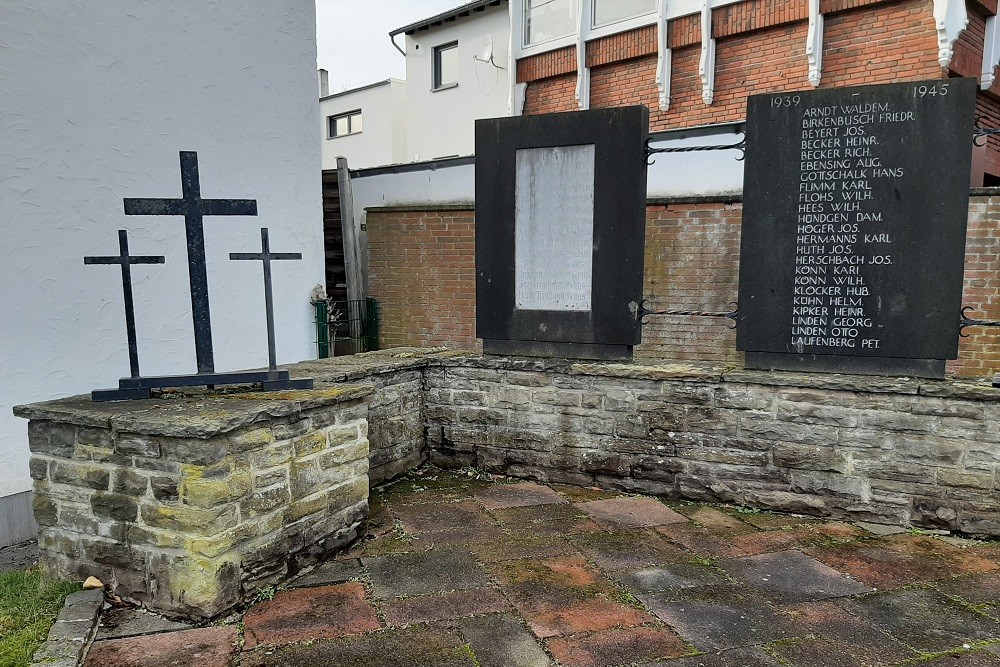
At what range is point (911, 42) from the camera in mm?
8039

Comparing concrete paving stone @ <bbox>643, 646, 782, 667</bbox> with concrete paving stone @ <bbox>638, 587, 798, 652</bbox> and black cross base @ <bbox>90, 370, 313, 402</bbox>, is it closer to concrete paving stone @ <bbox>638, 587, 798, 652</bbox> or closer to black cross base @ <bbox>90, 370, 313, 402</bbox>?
concrete paving stone @ <bbox>638, 587, 798, 652</bbox>

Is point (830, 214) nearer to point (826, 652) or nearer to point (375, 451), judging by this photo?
point (826, 652)

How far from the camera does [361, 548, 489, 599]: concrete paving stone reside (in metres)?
2.90

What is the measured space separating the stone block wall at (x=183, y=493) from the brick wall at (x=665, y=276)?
2.90 metres

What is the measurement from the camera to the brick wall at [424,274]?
8.80 meters

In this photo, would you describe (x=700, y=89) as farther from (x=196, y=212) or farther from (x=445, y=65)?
(x=196, y=212)

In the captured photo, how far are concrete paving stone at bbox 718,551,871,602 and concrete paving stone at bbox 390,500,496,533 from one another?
A: 53.5 inches

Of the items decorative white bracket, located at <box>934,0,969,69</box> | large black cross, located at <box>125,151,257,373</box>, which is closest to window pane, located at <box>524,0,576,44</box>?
decorative white bracket, located at <box>934,0,969,69</box>

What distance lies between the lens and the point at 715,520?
12.2 feet

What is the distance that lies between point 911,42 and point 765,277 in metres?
6.34

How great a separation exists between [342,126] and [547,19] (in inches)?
341

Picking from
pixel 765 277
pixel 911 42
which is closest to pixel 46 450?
pixel 765 277

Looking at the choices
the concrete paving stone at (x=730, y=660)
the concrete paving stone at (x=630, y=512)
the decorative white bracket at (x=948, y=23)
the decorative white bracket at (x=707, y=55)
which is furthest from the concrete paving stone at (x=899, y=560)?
the decorative white bracket at (x=707, y=55)

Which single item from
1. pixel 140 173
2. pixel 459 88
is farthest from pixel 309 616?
pixel 459 88
